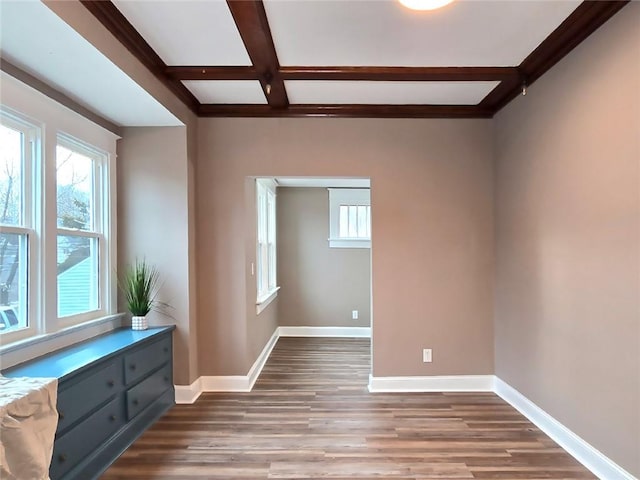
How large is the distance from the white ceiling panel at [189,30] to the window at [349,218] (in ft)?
10.8

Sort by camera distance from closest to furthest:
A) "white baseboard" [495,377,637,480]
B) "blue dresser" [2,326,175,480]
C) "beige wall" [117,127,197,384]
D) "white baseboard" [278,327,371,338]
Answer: "blue dresser" [2,326,175,480] → "white baseboard" [495,377,637,480] → "beige wall" [117,127,197,384] → "white baseboard" [278,327,371,338]

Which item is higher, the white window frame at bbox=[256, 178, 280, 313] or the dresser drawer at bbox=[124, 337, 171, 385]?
the white window frame at bbox=[256, 178, 280, 313]

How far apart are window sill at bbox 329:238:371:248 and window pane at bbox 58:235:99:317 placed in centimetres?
337

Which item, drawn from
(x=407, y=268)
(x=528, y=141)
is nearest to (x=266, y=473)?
(x=407, y=268)

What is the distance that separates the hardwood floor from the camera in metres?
2.27

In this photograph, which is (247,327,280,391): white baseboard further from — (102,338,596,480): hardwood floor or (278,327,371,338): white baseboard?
(278,327,371,338): white baseboard

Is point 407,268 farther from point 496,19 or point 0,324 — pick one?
point 0,324

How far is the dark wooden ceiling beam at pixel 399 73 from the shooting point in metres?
2.73

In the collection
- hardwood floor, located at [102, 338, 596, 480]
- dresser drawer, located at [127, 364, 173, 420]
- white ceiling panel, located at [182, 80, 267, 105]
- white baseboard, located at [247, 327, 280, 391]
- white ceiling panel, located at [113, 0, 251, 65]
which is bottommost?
hardwood floor, located at [102, 338, 596, 480]

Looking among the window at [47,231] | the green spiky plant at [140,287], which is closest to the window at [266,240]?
the green spiky plant at [140,287]

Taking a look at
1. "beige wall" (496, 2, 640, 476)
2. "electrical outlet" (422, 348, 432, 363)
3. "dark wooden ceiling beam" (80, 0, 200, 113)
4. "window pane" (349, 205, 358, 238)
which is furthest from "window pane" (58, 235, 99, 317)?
"window pane" (349, 205, 358, 238)

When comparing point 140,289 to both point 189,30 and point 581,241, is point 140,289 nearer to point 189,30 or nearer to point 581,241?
point 189,30

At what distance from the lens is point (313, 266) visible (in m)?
5.84

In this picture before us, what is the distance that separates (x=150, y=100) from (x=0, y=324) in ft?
5.24
